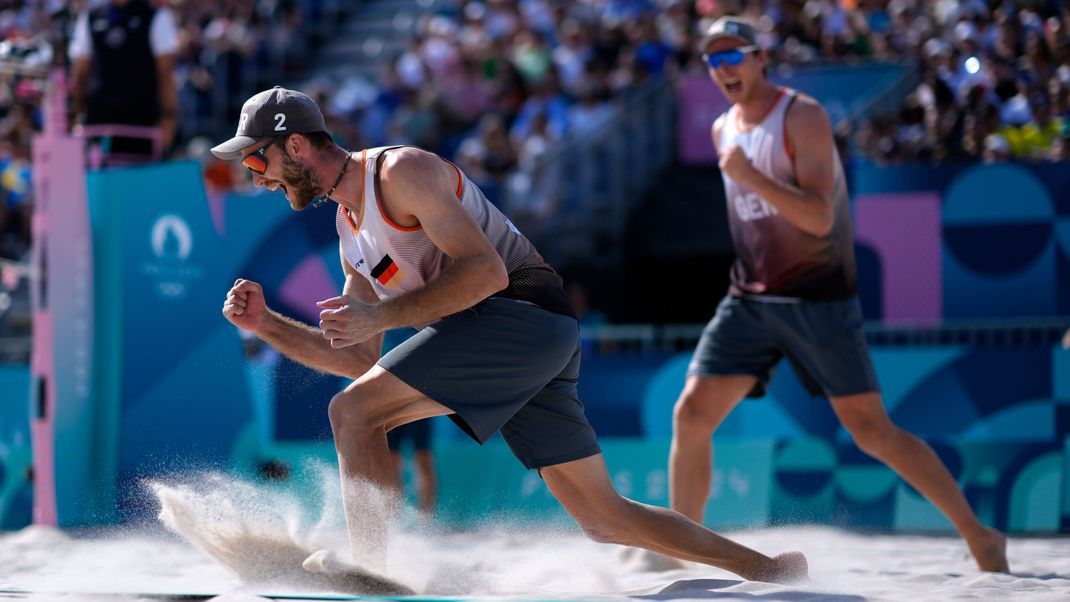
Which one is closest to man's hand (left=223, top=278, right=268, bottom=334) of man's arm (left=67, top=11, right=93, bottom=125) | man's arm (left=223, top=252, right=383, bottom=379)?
man's arm (left=223, top=252, right=383, bottom=379)

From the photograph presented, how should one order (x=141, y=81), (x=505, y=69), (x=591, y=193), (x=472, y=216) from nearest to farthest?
(x=472, y=216) → (x=141, y=81) → (x=591, y=193) → (x=505, y=69)

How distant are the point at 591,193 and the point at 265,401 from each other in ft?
13.1

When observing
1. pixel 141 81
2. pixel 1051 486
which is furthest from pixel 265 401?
pixel 1051 486

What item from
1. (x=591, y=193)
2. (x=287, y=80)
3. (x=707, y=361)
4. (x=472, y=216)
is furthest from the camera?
(x=287, y=80)

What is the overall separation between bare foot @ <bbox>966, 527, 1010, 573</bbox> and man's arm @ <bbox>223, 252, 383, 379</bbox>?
2.45m

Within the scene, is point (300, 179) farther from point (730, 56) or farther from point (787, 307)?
point (787, 307)

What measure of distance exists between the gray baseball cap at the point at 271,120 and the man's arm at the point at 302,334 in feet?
1.40

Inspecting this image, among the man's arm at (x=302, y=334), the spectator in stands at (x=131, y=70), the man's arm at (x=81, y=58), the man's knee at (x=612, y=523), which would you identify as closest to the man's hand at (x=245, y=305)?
the man's arm at (x=302, y=334)

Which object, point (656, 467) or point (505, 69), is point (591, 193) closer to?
point (505, 69)

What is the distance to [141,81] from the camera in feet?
28.4

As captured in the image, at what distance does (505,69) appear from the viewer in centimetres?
1326

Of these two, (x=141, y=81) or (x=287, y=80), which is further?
(x=287, y=80)

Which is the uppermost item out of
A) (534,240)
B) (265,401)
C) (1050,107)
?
(1050,107)

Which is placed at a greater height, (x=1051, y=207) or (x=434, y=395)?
(x=1051, y=207)
